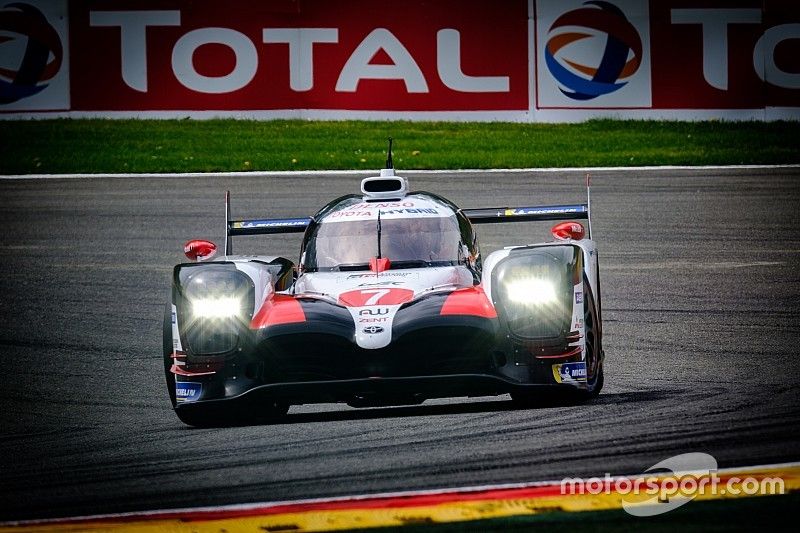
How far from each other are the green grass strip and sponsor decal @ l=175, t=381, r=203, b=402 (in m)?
11.7

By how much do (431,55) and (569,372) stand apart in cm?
1446

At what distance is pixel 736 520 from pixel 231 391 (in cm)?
350

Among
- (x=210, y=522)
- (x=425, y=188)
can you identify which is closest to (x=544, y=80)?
(x=425, y=188)

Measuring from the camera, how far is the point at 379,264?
9250mm

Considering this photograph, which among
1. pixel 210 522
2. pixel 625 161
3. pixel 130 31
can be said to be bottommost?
pixel 210 522

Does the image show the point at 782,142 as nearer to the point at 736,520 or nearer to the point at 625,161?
the point at 625,161

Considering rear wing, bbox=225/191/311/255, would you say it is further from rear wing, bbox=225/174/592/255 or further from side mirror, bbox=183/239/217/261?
side mirror, bbox=183/239/217/261

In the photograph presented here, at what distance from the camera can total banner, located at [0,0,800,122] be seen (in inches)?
875

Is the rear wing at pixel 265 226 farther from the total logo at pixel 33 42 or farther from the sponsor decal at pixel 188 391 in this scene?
the total logo at pixel 33 42

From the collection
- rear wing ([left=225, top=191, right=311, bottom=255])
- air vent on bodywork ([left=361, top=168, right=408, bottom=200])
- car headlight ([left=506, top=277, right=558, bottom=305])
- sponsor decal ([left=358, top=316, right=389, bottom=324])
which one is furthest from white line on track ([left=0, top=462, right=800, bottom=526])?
rear wing ([left=225, top=191, right=311, bottom=255])

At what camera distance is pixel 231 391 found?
329 inches

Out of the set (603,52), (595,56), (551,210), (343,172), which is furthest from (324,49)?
(551,210)

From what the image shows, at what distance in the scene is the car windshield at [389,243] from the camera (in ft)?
30.8

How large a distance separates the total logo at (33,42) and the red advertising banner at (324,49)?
221mm
